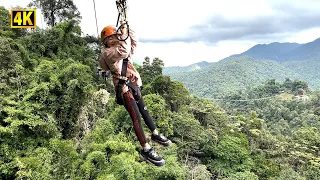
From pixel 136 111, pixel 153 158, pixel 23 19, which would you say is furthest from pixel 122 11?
pixel 23 19

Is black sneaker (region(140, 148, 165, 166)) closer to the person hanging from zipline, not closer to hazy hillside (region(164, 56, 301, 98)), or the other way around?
the person hanging from zipline

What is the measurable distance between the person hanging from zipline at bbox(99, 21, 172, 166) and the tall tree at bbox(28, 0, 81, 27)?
2217cm

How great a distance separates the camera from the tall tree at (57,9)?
24.2 m

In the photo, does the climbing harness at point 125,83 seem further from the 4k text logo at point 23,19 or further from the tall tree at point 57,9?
the tall tree at point 57,9

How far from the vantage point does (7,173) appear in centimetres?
1219

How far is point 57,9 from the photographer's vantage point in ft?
81.4

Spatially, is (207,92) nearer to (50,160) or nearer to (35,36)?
(35,36)

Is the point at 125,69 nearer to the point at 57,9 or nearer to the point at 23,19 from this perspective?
the point at 23,19

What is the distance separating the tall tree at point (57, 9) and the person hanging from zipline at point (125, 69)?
22173 millimetres

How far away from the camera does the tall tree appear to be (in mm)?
24178

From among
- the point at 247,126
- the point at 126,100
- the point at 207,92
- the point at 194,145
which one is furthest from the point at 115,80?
the point at 207,92

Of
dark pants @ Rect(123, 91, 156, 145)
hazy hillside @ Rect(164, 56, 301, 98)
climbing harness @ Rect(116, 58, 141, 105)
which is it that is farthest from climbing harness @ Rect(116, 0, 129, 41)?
hazy hillside @ Rect(164, 56, 301, 98)

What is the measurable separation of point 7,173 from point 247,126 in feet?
74.8

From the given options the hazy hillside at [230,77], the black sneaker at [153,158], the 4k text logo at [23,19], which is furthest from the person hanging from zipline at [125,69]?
the hazy hillside at [230,77]
